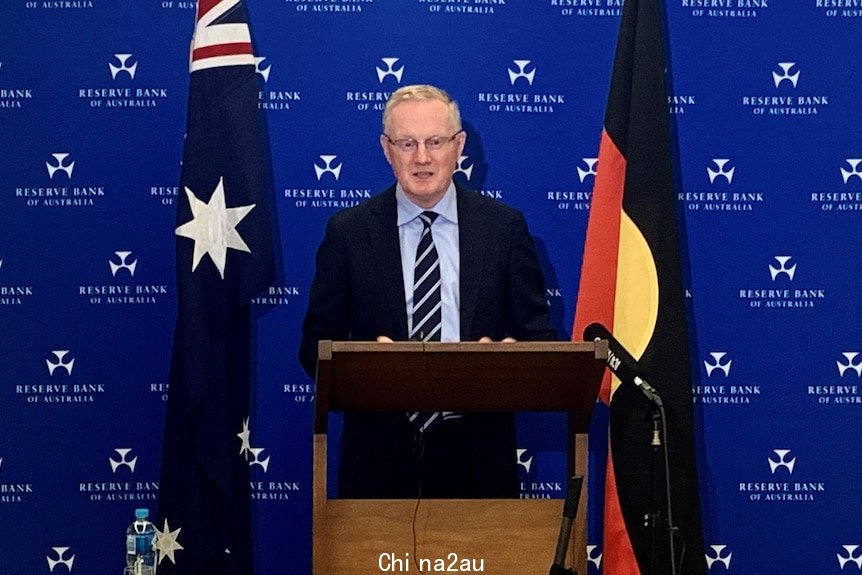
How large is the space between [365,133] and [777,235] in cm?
159

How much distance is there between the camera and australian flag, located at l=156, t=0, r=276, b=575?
4.02 metres

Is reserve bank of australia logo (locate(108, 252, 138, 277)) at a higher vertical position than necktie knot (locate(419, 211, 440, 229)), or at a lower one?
lower

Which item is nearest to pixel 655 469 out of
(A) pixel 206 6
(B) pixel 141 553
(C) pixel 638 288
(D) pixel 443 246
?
(D) pixel 443 246

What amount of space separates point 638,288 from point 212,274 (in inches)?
57.4

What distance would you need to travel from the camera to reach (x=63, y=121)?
4.42 meters

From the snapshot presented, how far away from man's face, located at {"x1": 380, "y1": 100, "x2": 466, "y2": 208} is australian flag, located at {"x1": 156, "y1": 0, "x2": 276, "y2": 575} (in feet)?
2.60

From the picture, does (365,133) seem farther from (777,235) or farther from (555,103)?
(777,235)

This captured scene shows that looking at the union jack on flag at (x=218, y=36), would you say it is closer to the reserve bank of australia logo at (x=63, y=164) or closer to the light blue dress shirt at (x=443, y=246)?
the reserve bank of australia logo at (x=63, y=164)

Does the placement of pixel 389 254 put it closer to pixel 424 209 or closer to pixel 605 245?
pixel 424 209

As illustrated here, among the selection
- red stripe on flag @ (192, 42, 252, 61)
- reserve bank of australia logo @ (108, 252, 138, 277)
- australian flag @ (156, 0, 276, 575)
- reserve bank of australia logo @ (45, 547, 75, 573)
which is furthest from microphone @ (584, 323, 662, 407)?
reserve bank of australia logo @ (45, 547, 75, 573)

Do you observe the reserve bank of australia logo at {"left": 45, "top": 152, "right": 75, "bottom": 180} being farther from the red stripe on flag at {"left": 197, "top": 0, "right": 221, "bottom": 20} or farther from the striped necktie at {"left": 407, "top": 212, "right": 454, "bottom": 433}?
the striped necktie at {"left": 407, "top": 212, "right": 454, "bottom": 433}

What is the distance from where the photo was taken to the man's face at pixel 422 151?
3428 mm

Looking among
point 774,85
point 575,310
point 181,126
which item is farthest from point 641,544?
point 181,126

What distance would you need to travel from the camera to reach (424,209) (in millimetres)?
3502
